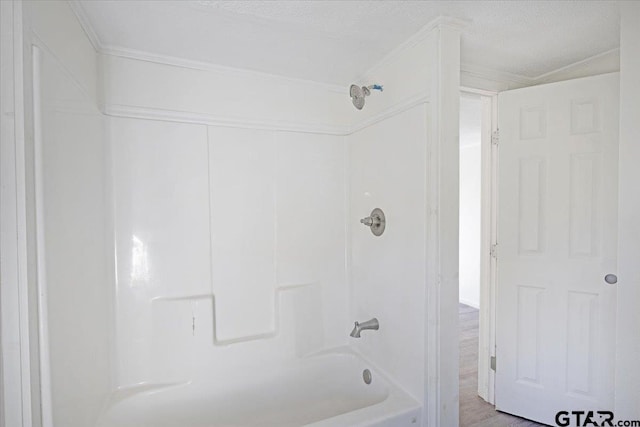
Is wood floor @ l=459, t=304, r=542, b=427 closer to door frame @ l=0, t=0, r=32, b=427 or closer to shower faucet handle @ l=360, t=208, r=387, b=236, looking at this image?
shower faucet handle @ l=360, t=208, r=387, b=236

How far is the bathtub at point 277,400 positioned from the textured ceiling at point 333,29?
182 cm

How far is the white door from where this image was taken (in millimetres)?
1776

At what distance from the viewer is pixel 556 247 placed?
1938 mm

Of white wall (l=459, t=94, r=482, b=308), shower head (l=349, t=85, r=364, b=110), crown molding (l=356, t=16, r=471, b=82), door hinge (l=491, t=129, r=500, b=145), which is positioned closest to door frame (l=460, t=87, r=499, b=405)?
door hinge (l=491, t=129, r=500, b=145)

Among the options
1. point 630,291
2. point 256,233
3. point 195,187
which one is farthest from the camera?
point 256,233

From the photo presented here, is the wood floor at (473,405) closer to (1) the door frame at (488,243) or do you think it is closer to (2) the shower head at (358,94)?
(1) the door frame at (488,243)

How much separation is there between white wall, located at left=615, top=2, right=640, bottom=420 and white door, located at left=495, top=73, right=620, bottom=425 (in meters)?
0.70

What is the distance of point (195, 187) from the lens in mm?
1822

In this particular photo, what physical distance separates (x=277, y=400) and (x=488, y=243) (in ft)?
5.87

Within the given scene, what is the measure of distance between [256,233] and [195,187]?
0.46 m

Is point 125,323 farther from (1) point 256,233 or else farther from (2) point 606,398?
(2) point 606,398

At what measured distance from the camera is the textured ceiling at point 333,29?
1.33 metres

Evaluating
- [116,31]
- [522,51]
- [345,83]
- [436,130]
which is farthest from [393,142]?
[116,31]

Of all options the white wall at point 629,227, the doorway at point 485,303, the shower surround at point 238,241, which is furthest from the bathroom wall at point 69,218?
the doorway at point 485,303
